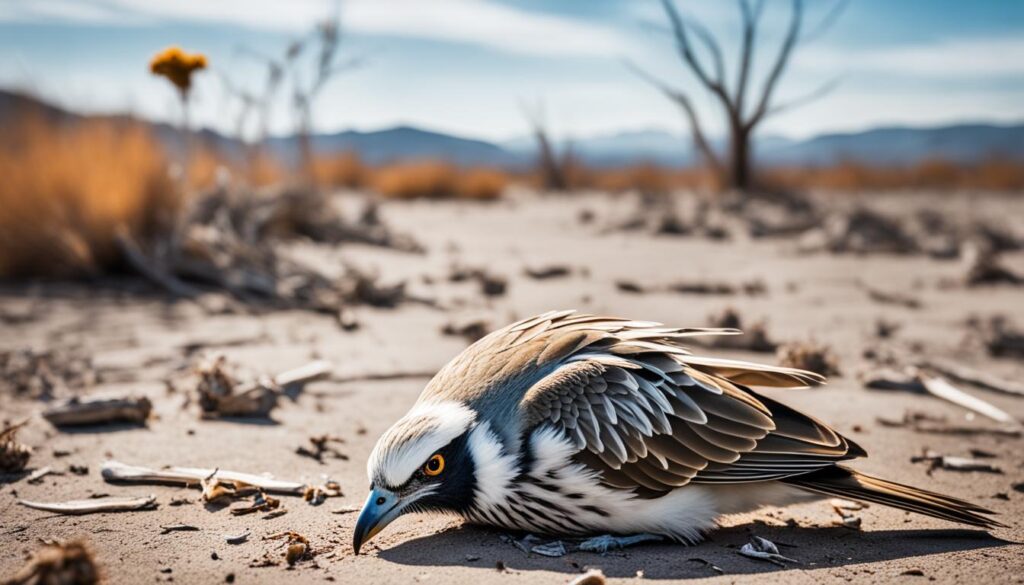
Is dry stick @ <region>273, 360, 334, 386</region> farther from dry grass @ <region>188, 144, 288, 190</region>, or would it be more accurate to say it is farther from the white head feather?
dry grass @ <region>188, 144, 288, 190</region>

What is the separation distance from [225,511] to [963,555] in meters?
2.99

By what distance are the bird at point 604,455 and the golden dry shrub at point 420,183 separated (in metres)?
18.1

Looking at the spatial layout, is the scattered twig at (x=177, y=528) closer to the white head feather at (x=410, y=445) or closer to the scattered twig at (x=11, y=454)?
the white head feather at (x=410, y=445)

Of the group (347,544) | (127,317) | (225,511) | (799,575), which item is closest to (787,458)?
(799,575)

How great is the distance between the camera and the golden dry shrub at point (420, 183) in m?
21.4

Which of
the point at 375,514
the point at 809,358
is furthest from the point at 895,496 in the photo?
the point at 809,358

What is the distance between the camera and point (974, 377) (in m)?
5.89

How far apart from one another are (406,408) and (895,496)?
9.12 feet

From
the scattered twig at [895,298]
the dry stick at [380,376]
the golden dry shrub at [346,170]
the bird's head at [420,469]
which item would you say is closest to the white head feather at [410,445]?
the bird's head at [420,469]

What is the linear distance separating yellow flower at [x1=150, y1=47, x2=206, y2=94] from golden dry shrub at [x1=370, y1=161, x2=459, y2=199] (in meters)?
14.6

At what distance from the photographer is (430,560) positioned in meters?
3.19

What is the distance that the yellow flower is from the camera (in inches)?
257

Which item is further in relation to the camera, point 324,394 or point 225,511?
point 324,394

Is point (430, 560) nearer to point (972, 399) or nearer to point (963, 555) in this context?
point (963, 555)
